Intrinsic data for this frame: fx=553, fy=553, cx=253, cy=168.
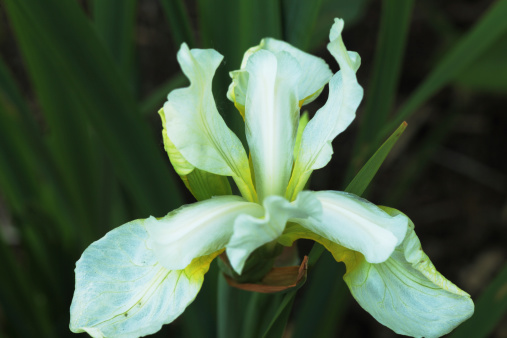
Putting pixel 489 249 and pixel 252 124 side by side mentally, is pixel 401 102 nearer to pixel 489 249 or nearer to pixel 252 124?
pixel 489 249

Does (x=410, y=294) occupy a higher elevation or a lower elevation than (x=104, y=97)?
lower

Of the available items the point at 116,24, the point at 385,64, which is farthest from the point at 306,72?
A: the point at 116,24

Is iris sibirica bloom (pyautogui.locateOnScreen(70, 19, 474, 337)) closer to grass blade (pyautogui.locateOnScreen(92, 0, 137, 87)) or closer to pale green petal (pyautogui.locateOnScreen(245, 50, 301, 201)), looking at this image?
pale green petal (pyautogui.locateOnScreen(245, 50, 301, 201))

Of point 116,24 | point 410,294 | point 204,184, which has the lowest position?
point 410,294

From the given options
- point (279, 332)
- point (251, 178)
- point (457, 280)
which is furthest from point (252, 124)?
point (457, 280)

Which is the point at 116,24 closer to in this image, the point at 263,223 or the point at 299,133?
the point at 299,133

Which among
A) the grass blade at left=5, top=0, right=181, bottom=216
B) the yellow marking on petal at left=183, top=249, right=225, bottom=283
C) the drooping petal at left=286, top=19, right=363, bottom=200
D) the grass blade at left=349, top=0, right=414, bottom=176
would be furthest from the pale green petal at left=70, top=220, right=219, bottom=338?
the grass blade at left=349, top=0, right=414, bottom=176
